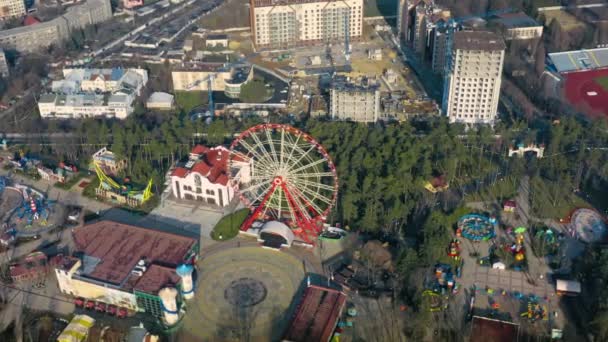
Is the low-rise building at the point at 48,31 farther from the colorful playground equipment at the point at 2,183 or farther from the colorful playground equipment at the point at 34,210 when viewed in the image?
the colorful playground equipment at the point at 34,210

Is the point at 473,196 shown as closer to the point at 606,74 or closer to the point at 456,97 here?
the point at 456,97

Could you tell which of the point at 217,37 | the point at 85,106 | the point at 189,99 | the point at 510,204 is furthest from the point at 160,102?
the point at 510,204

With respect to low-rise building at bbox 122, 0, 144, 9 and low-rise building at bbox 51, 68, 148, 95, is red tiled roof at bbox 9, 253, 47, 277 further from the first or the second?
low-rise building at bbox 122, 0, 144, 9

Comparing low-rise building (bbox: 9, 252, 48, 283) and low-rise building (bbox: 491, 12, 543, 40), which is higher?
low-rise building (bbox: 491, 12, 543, 40)

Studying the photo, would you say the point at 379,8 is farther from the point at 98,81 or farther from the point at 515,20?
the point at 98,81

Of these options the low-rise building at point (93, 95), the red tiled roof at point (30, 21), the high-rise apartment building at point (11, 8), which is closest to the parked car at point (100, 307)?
the low-rise building at point (93, 95)

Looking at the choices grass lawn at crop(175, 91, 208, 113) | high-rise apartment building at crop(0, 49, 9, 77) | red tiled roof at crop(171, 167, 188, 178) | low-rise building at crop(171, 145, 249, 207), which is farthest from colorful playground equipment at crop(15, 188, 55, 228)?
high-rise apartment building at crop(0, 49, 9, 77)
